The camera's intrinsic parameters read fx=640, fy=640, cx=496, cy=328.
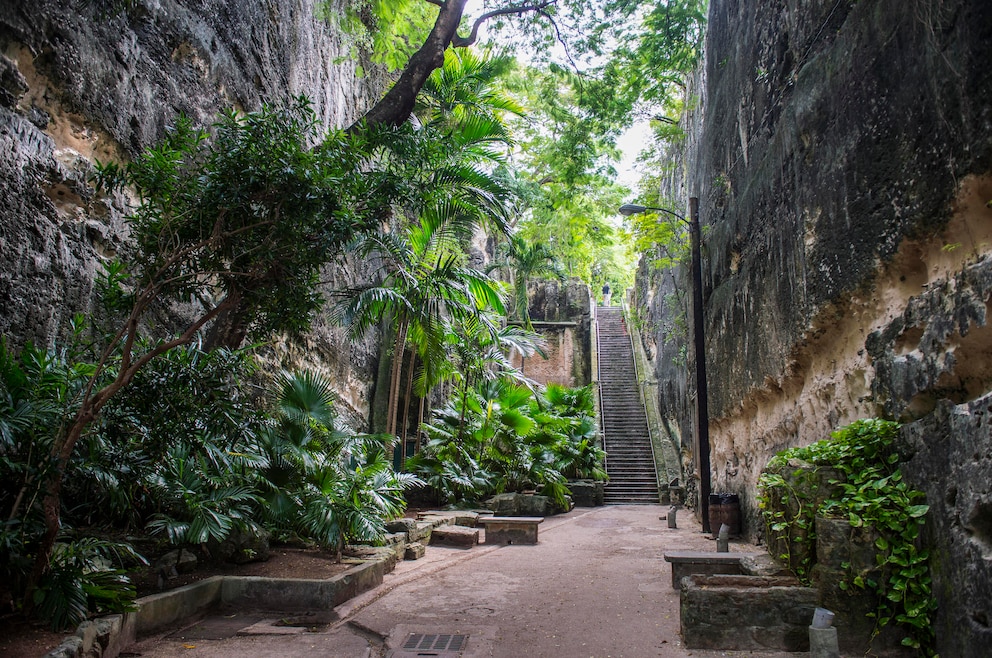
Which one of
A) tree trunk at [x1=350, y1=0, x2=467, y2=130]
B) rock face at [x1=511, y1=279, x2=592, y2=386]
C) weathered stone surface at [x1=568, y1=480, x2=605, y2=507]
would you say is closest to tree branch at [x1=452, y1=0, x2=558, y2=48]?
tree trunk at [x1=350, y1=0, x2=467, y2=130]

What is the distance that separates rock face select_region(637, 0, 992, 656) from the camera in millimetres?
3734

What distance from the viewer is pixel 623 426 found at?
22031 mm

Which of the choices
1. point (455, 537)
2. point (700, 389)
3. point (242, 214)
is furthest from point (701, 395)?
point (242, 214)

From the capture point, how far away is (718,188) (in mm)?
10836

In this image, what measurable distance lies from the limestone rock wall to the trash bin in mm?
8433

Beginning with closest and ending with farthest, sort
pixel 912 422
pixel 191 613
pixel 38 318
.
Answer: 1. pixel 912 422
2. pixel 191 613
3. pixel 38 318

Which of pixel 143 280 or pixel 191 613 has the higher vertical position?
pixel 143 280

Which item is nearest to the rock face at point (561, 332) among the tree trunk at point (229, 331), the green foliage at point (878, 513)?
the tree trunk at point (229, 331)

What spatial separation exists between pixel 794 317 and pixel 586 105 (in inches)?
246

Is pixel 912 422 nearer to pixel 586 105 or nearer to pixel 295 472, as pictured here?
pixel 295 472

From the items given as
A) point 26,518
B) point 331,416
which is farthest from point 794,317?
point 26,518

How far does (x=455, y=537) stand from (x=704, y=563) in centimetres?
459

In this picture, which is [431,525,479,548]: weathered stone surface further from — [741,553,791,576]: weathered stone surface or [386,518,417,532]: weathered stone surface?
[741,553,791,576]: weathered stone surface

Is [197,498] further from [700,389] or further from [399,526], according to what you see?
[700,389]
